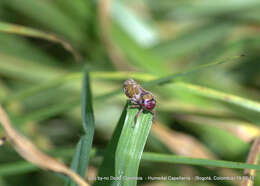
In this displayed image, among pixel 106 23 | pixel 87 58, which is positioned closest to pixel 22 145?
pixel 106 23

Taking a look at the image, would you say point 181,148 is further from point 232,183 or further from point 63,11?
point 63,11

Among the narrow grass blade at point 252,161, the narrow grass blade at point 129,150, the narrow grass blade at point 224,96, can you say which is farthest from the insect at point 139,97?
the narrow grass blade at point 252,161

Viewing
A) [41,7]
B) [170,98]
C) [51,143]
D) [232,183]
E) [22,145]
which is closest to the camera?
[22,145]

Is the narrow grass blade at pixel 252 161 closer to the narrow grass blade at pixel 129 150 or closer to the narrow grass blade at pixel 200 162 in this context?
the narrow grass blade at pixel 200 162

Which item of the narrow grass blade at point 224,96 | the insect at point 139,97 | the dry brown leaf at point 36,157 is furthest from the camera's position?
the narrow grass blade at point 224,96

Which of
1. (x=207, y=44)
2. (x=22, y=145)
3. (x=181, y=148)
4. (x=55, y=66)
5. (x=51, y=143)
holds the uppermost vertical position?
(x=207, y=44)

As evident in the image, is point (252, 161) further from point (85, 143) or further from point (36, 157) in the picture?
point (36, 157)

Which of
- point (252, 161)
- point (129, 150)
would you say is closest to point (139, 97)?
point (129, 150)
